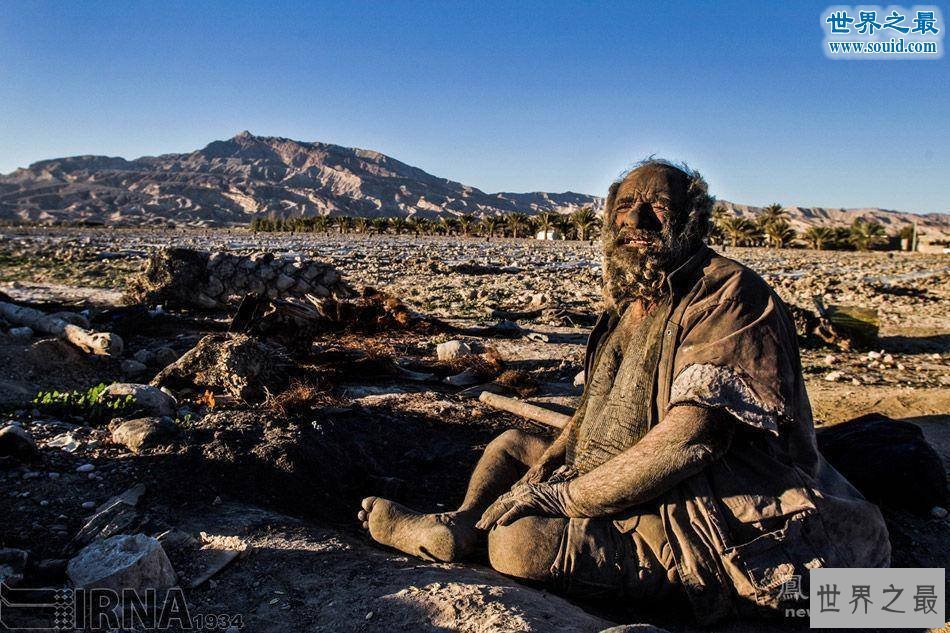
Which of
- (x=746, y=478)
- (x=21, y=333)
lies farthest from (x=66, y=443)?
(x=21, y=333)

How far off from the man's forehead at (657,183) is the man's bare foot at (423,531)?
1.79 metres

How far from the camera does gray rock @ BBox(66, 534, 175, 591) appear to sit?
2510 mm

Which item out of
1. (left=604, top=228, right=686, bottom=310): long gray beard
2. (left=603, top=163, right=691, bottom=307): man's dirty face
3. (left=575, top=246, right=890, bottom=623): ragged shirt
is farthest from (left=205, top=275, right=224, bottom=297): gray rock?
(left=575, top=246, right=890, bottom=623): ragged shirt

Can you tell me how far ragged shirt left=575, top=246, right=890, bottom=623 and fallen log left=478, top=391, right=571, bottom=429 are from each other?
1.89 metres

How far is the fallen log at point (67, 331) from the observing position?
697 cm

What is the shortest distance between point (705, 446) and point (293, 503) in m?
2.57

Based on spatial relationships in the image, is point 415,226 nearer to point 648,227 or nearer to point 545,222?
point 545,222

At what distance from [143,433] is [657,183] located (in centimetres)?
365

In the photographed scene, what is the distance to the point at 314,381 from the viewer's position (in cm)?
634

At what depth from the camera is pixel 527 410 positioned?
5359mm

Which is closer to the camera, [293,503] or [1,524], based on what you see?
[1,524]

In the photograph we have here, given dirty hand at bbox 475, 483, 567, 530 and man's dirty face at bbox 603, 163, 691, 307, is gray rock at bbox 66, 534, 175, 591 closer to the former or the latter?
dirty hand at bbox 475, 483, 567, 530

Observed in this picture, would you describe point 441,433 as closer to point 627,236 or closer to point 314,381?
point 314,381

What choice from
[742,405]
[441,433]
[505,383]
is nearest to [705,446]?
[742,405]
